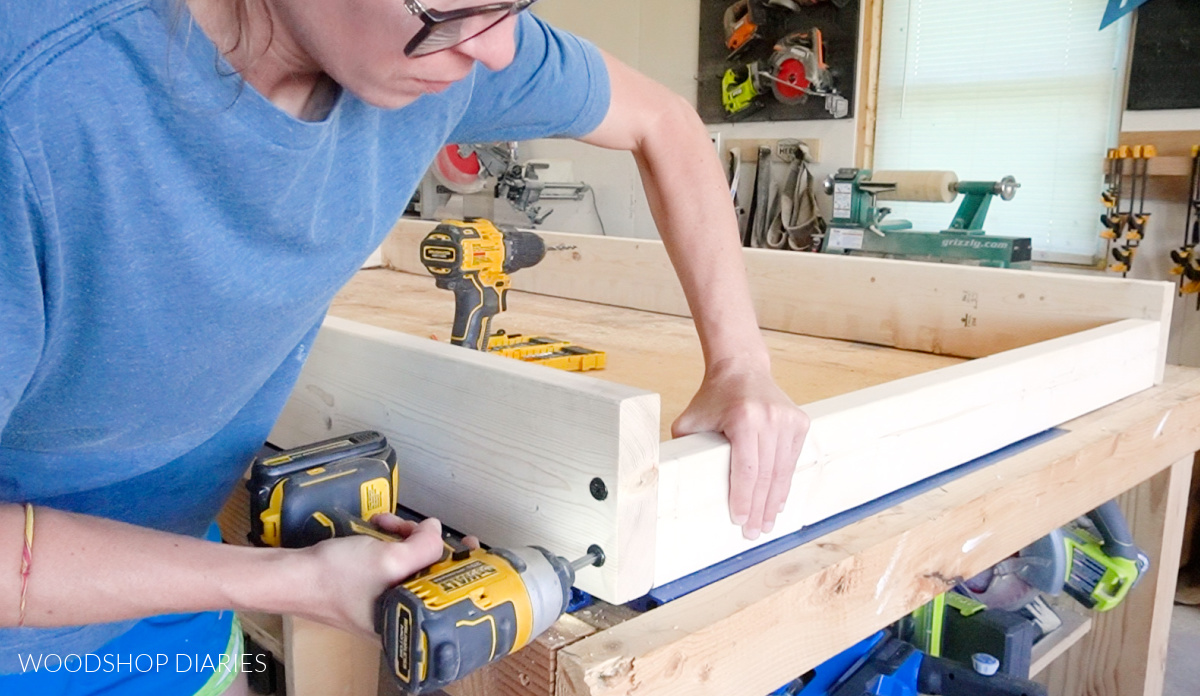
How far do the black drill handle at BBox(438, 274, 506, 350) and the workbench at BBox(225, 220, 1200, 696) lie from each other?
0.19 metres

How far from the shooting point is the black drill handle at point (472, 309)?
1.34 m

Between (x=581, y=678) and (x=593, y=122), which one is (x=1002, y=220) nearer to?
(x=593, y=122)

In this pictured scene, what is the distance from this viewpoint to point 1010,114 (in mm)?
2914

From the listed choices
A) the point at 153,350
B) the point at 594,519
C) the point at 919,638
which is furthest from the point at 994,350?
the point at 153,350

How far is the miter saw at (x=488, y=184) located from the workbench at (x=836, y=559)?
6.55ft

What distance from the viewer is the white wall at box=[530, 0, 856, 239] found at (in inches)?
147

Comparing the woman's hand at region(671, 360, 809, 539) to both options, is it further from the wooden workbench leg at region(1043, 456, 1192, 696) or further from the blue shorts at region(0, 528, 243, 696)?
the wooden workbench leg at region(1043, 456, 1192, 696)

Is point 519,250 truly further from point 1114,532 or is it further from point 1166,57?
point 1166,57

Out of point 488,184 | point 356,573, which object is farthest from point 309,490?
point 488,184

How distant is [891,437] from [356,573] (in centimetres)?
50

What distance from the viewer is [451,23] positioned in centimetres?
53

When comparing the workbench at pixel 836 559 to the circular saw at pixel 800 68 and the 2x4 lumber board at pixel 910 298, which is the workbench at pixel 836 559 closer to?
the 2x4 lumber board at pixel 910 298

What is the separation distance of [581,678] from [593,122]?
58cm

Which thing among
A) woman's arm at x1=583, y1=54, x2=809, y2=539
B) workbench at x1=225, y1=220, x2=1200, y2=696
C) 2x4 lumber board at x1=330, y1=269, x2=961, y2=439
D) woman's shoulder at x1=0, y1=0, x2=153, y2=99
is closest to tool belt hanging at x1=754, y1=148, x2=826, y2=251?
2x4 lumber board at x1=330, y1=269, x2=961, y2=439
